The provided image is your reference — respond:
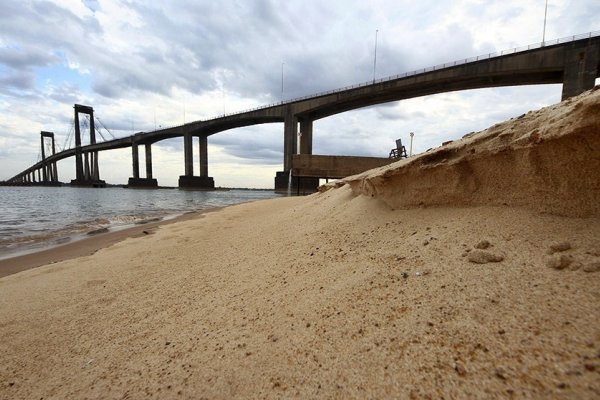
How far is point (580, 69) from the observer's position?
869 inches

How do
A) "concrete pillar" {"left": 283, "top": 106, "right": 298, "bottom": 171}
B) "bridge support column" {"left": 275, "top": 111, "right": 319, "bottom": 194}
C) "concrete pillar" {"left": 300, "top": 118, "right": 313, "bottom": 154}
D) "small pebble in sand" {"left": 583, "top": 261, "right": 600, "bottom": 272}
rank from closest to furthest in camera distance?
"small pebble in sand" {"left": 583, "top": 261, "right": 600, "bottom": 272} → "bridge support column" {"left": 275, "top": 111, "right": 319, "bottom": 194} → "concrete pillar" {"left": 283, "top": 106, "right": 298, "bottom": 171} → "concrete pillar" {"left": 300, "top": 118, "right": 313, "bottom": 154}

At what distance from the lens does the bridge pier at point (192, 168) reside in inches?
2463

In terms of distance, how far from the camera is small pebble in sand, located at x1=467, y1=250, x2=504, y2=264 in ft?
5.79

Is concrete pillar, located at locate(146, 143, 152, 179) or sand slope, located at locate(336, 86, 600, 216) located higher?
concrete pillar, located at locate(146, 143, 152, 179)

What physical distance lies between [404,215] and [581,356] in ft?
6.92

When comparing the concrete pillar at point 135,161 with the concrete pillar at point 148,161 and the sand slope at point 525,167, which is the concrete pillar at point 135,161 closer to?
the concrete pillar at point 148,161

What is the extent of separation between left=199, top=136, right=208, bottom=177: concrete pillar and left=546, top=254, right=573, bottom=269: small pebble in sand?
2642 inches

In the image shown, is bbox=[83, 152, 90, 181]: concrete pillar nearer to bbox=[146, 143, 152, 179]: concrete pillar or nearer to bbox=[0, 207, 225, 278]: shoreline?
bbox=[146, 143, 152, 179]: concrete pillar

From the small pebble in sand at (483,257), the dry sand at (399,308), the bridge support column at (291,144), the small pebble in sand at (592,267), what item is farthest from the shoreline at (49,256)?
the bridge support column at (291,144)

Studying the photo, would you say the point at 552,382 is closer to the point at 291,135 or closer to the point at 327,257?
the point at 327,257

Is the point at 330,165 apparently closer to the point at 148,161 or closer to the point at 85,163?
the point at 148,161

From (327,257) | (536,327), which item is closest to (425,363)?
(536,327)

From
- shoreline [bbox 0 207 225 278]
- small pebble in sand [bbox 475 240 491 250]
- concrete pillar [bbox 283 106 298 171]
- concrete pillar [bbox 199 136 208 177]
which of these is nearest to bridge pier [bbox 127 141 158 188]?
concrete pillar [bbox 199 136 208 177]

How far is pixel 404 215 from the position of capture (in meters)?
→ 3.09
